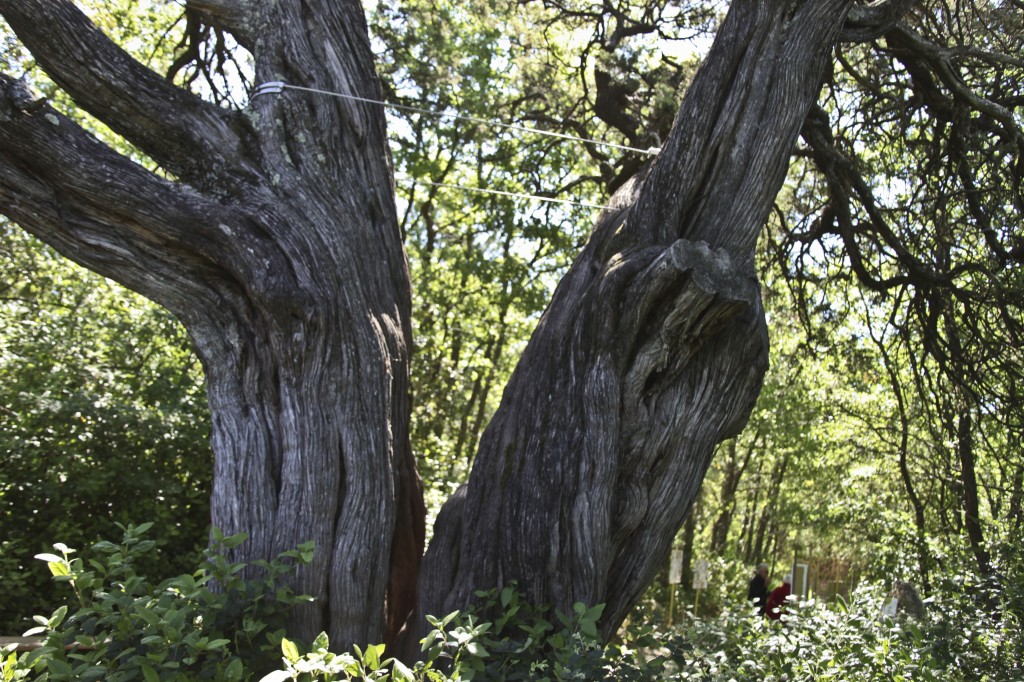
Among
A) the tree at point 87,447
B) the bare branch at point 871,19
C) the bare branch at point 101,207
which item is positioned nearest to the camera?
the bare branch at point 101,207

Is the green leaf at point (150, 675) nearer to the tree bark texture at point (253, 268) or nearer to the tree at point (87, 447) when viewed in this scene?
the tree bark texture at point (253, 268)

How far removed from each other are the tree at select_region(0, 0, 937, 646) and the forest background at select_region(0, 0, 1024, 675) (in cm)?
95

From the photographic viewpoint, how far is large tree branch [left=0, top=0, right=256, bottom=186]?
3.71 meters

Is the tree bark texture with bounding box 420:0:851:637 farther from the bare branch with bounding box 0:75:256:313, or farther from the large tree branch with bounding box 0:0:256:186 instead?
the large tree branch with bounding box 0:0:256:186

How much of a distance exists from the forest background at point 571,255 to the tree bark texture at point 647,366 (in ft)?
2.52

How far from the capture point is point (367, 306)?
422 cm

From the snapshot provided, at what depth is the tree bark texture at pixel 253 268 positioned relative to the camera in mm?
3713

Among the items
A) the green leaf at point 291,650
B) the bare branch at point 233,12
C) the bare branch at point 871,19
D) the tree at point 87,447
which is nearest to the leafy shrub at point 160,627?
the green leaf at point 291,650

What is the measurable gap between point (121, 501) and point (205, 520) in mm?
731

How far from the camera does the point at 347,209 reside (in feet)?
14.3

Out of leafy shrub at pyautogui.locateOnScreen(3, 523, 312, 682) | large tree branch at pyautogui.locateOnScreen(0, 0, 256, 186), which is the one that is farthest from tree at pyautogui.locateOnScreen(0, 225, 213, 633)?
large tree branch at pyautogui.locateOnScreen(0, 0, 256, 186)

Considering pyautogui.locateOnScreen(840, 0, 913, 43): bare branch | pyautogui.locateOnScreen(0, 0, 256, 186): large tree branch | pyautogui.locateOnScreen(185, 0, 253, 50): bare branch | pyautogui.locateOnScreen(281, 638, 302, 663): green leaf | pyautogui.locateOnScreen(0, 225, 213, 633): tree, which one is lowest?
pyautogui.locateOnScreen(281, 638, 302, 663): green leaf

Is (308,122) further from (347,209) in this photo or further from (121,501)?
(121,501)

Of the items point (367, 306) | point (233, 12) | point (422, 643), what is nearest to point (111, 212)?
point (367, 306)
